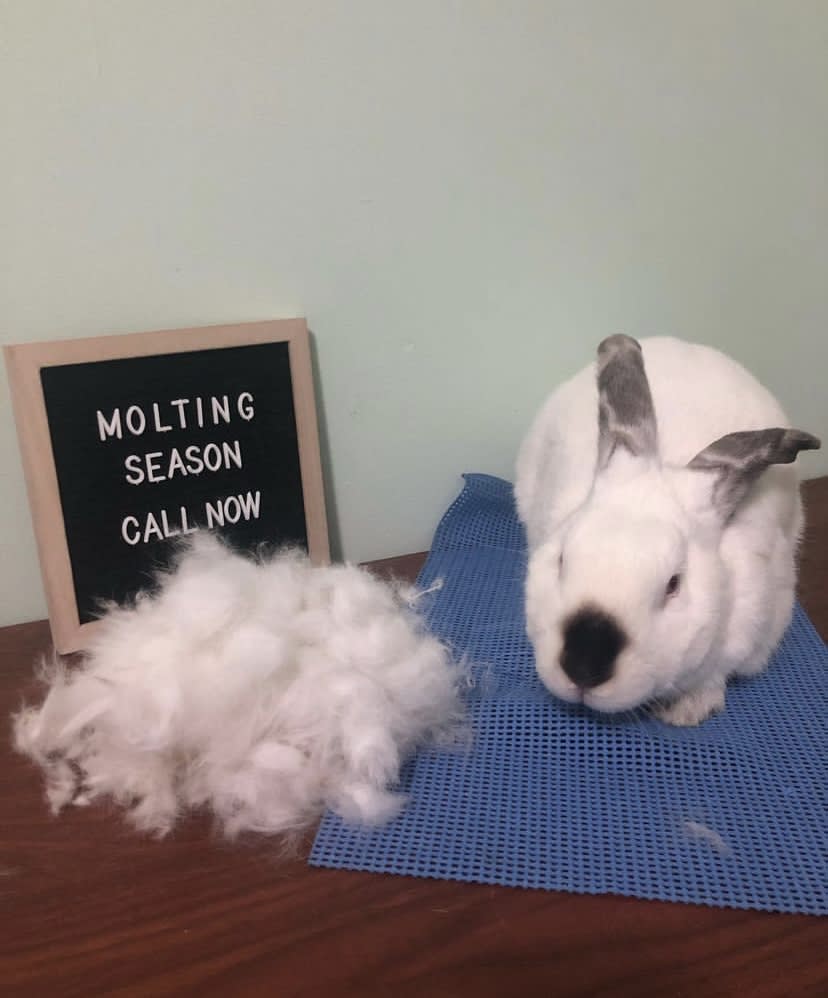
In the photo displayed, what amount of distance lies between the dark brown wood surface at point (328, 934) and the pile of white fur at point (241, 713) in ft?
0.18

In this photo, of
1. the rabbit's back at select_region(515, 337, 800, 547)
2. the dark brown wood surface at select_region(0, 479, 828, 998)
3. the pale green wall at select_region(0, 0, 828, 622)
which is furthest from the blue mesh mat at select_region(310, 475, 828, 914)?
the pale green wall at select_region(0, 0, 828, 622)

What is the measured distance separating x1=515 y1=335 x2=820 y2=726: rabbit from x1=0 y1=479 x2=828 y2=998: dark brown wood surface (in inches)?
8.3

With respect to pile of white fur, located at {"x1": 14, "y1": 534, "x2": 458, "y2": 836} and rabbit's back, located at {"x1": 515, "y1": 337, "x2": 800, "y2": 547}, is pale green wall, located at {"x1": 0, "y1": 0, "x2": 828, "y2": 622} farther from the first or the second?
pile of white fur, located at {"x1": 14, "y1": 534, "x2": 458, "y2": 836}

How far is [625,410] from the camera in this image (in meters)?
0.91

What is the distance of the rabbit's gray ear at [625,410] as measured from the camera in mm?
899

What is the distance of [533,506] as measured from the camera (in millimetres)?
1153

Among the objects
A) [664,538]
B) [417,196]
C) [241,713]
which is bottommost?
[241,713]

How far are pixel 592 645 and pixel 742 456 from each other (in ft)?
0.90

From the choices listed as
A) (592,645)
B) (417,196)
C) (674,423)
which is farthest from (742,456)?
(417,196)

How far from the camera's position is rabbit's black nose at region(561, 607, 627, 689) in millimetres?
750

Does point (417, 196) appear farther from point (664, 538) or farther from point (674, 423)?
point (664, 538)

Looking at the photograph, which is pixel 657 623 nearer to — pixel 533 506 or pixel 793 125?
pixel 533 506

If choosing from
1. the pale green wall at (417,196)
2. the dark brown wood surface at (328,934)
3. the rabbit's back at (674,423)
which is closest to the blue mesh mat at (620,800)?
the dark brown wood surface at (328,934)

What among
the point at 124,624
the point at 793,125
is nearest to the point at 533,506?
the point at 124,624
